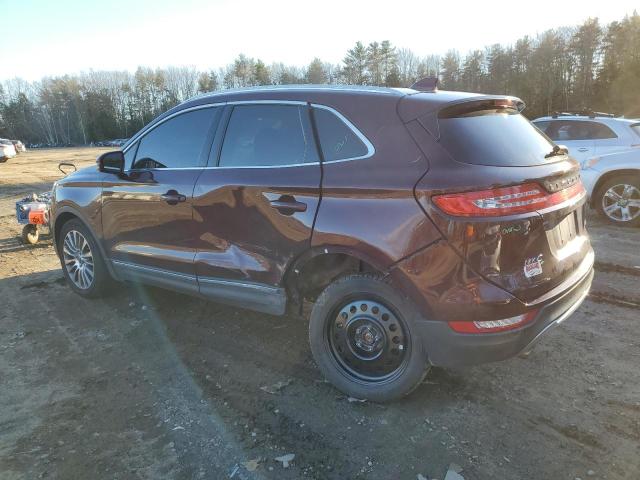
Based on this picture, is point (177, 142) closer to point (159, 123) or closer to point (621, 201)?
point (159, 123)

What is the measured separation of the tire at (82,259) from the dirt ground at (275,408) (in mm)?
532

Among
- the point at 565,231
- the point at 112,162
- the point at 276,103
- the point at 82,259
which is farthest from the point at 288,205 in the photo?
the point at 82,259

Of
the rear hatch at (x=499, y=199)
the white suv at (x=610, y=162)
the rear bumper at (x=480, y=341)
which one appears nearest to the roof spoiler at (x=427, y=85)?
the rear hatch at (x=499, y=199)

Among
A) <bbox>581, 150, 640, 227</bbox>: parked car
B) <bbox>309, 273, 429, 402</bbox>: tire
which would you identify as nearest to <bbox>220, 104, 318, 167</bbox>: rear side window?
<bbox>309, 273, 429, 402</bbox>: tire

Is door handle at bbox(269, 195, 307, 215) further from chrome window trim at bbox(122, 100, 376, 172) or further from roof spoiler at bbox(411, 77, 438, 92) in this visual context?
roof spoiler at bbox(411, 77, 438, 92)

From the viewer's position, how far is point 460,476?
2.37 metres

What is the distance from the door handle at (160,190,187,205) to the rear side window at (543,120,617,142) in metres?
7.35

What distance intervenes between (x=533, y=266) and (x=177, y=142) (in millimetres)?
2833

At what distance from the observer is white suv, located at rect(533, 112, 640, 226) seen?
751 centimetres

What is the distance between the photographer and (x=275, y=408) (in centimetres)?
297

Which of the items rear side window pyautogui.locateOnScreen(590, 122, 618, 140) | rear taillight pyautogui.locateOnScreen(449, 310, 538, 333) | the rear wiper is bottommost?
rear taillight pyautogui.locateOnScreen(449, 310, 538, 333)

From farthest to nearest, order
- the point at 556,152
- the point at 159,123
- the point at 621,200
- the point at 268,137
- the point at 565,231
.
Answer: the point at 621,200
the point at 159,123
the point at 268,137
the point at 556,152
the point at 565,231

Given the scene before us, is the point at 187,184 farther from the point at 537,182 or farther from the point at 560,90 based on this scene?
the point at 560,90

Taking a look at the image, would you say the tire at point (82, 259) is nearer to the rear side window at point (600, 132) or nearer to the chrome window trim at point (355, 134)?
the chrome window trim at point (355, 134)
